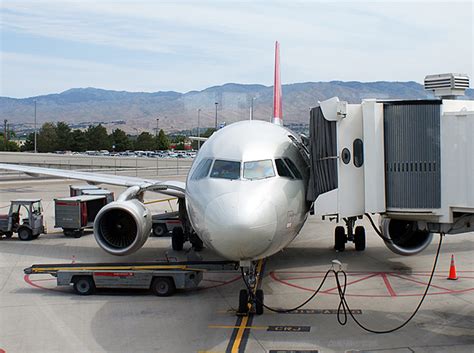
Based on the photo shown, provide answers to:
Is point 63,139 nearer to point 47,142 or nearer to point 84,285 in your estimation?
point 47,142

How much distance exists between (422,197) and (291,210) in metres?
2.69

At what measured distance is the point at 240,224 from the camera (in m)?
11.9

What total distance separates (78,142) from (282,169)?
419ft

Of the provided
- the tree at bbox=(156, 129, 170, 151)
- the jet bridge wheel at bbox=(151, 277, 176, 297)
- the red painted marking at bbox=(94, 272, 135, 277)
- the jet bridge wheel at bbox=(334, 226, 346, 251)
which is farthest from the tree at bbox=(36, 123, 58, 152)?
the jet bridge wheel at bbox=(151, 277, 176, 297)

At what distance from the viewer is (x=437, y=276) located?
17953mm

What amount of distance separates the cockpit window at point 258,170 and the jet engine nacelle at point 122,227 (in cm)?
579

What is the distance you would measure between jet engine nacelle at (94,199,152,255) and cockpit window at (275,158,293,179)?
229 inches

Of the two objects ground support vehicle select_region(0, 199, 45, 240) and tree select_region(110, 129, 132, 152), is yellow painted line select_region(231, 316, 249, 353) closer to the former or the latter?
ground support vehicle select_region(0, 199, 45, 240)

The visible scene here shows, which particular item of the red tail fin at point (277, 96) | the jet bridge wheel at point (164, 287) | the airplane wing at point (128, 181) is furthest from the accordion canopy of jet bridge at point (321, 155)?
the red tail fin at point (277, 96)

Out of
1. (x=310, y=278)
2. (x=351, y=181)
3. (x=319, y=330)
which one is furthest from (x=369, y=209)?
(x=310, y=278)

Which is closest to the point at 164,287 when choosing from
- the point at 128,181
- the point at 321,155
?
the point at 321,155

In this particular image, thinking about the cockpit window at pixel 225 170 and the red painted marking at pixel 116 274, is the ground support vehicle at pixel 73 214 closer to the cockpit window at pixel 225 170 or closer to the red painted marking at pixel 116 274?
the red painted marking at pixel 116 274

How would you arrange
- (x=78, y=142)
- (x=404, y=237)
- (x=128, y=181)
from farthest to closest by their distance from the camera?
(x=78, y=142) → (x=128, y=181) → (x=404, y=237)

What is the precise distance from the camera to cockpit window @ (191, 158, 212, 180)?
13797mm
